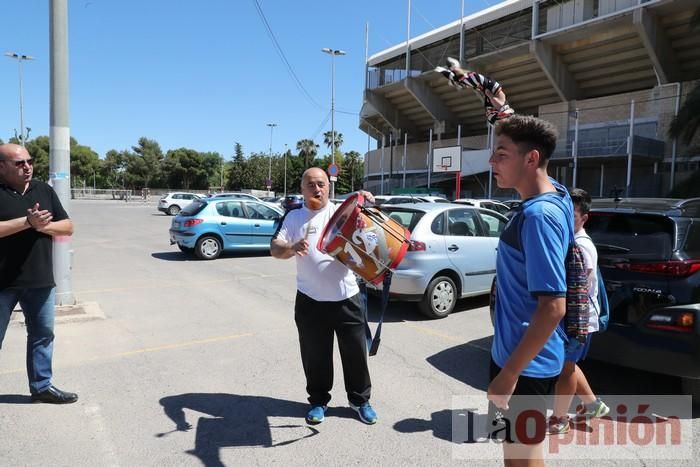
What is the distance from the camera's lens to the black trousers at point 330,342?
3.36 metres

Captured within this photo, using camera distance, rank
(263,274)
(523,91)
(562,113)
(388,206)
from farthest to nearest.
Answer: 1. (523,91)
2. (562,113)
3. (263,274)
4. (388,206)

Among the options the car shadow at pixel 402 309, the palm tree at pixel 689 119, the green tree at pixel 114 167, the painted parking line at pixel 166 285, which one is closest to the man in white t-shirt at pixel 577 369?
the car shadow at pixel 402 309

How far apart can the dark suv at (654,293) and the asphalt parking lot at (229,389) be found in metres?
0.52

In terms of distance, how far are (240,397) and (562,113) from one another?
33.8 meters

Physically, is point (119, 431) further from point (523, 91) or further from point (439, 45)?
point (439, 45)

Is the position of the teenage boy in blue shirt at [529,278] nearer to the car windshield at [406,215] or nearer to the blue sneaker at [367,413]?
the blue sneaker at [367,413]

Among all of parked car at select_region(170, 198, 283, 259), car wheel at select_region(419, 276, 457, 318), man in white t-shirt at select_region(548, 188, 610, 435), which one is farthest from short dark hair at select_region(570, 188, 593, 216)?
parked car at select_region(170, 198, 283, 259)

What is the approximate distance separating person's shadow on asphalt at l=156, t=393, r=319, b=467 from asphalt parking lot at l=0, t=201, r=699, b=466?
0.01m

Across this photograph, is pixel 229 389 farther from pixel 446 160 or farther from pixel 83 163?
pixel 83 163

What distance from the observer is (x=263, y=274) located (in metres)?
9.82

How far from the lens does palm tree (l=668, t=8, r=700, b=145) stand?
70.0 feet

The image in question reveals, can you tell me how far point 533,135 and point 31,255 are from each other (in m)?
3.45

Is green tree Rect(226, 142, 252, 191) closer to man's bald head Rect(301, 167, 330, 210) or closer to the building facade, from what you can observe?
the building facade

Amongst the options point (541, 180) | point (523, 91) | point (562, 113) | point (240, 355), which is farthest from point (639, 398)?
point (523, 91)
